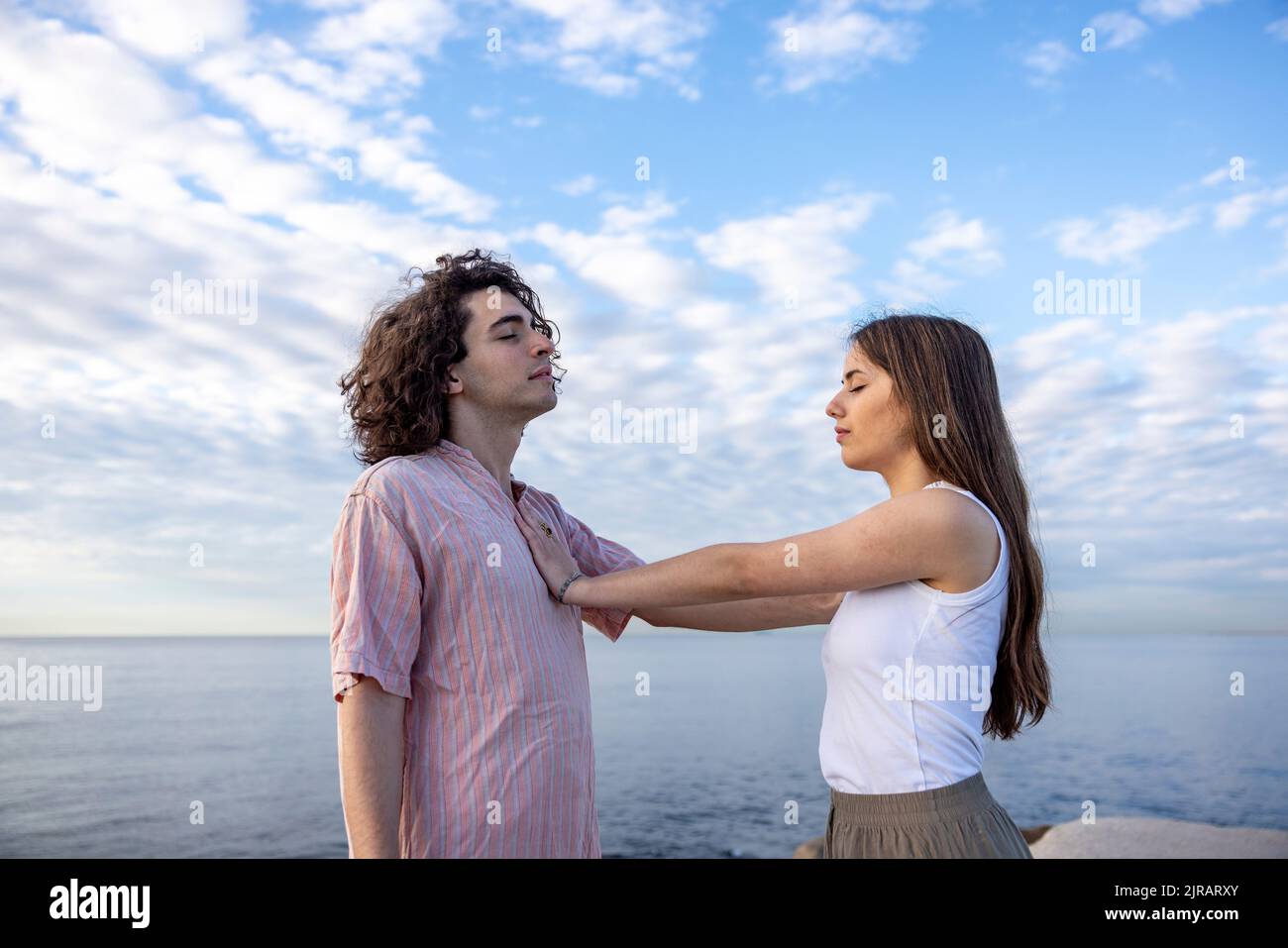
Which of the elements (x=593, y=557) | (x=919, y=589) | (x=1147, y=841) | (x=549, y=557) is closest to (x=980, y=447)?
(x=919, y=589)

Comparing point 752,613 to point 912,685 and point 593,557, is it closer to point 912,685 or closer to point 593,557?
point 593,557

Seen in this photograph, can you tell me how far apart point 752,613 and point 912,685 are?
1.12 meters

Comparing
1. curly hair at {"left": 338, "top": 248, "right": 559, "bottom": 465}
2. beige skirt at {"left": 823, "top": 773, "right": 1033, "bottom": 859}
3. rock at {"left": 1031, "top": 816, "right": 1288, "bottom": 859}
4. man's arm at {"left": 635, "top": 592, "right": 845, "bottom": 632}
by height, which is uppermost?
curly hair at {"left": 338, "top": 248, "right": 559, "bottom": 465}

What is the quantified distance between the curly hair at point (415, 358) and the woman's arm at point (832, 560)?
0.90 meters

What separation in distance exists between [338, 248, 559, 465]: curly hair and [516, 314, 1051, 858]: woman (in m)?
1.00

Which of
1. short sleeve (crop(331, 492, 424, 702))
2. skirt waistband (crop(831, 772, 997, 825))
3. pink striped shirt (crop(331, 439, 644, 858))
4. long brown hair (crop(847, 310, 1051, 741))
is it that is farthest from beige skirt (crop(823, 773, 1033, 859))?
short sleeve (crop(331, 492, 424, 702))

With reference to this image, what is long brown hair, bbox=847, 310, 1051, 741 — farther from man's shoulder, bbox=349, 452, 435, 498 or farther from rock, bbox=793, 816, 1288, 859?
rock, bbox=793, 816, 1288, 859

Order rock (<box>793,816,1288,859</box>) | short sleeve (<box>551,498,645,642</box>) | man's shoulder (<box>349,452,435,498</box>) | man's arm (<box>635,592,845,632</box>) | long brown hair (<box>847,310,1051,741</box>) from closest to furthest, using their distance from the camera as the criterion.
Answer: long brown hair (<box>847,310,1051,741</box>) < man's shoulder (<box>349,452,435,498</box>) < man's arm (<box>635,592,845,632</box>) < short sleeve (<box>551,498,645,642</box>) < rock (<box>793,816,1288,859</box>)

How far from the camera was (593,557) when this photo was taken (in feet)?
11.6

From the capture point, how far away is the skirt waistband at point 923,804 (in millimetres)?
2445

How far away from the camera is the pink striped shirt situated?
2627 millimetres

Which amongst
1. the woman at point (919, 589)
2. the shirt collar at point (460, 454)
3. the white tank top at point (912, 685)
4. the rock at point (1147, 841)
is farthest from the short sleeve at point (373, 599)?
the rock at point (1147, 841)

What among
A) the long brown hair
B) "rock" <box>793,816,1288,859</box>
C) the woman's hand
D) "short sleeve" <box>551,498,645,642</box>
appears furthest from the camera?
"rock" <box>793,816,1288,859</box>

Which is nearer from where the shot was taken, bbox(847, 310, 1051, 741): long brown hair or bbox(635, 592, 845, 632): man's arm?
bbox(847, 310, 1051, 741): long brown hair
